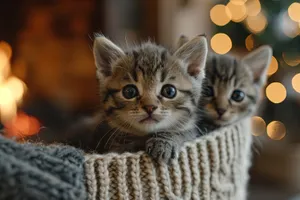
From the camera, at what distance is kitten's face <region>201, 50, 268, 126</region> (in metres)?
0.87

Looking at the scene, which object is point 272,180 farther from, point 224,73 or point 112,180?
point 112,180

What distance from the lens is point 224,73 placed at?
92cm

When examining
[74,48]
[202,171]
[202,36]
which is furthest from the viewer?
[74,48]

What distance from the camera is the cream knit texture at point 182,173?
58cm

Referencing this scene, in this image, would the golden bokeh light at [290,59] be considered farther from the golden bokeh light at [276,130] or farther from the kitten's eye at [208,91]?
the kitten's eye at [208,91]

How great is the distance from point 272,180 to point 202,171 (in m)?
1.77

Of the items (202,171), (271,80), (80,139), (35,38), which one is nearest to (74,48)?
(35,38)

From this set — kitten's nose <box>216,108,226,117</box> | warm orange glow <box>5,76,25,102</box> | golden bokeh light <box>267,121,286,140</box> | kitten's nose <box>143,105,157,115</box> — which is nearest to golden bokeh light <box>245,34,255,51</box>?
golden bokeh light <box>267,121,286,140</box>

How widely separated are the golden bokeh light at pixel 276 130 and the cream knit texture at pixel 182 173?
148 cm

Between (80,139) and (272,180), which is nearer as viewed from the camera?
(80,139)

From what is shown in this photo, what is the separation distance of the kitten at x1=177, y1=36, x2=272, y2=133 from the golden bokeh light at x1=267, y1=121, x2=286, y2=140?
1.24 metres

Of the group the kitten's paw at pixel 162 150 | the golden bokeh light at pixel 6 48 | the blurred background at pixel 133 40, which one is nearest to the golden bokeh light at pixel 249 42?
the blurred background at pixel 133 40

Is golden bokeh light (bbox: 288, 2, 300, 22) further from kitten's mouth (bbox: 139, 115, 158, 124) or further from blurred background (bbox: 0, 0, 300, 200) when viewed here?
kitten's mouth (bbox: 139, 115, 158, 124)

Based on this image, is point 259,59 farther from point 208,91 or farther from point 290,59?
point 290,59
